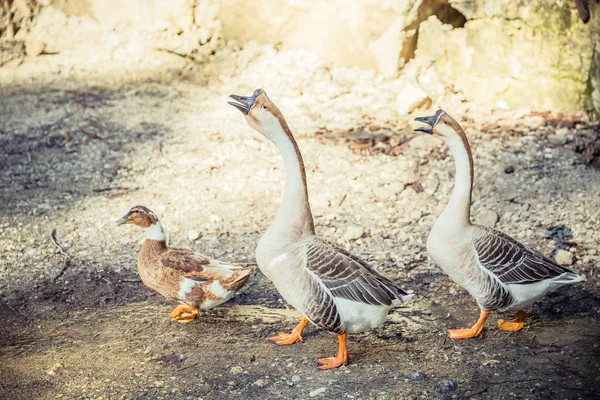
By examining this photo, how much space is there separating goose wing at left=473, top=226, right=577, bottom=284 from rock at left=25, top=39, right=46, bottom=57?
26.4 feet

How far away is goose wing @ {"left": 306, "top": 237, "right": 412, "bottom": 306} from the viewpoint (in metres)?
4.26

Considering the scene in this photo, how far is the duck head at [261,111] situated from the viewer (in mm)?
4227

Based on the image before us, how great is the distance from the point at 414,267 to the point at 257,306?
141 centimetres

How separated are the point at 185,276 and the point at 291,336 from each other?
2.94 feet

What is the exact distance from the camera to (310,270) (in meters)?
4.30

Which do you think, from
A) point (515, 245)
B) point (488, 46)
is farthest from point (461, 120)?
point (515, 245)

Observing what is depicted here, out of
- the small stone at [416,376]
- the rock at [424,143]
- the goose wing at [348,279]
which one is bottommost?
the small stone at [416,376]

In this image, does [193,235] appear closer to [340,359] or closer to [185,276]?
[185,276]

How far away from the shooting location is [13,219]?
21.1ft

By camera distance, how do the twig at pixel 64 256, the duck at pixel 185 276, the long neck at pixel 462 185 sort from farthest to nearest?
the twig at pixel 64 256 → the duck at pixel 185 276 → the long neck at pixel 462 185

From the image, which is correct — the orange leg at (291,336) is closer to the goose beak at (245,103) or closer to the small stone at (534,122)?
the goose beak at (245,103)

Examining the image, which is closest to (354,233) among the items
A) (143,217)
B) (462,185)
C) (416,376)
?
(462,185)

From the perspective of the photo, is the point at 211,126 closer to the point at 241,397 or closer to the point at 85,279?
the point at 85,279

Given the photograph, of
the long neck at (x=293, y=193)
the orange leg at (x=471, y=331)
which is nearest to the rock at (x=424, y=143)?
the orange leg at (x=471, y=331)
